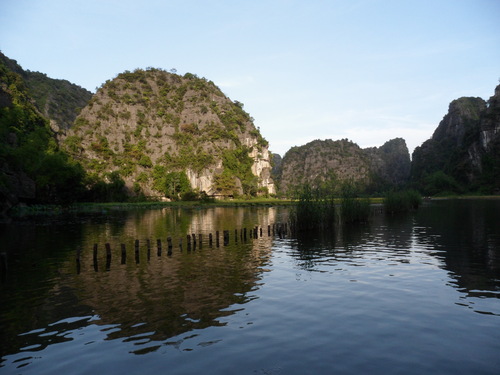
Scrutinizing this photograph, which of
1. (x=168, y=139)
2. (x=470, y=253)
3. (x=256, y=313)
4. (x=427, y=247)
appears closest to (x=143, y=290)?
(x=256, y=313)

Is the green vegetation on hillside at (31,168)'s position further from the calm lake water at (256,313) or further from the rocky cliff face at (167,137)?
the rocky cliff face at (167,137)

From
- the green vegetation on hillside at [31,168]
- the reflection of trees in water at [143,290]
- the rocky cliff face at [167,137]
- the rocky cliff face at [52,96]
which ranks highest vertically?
the rocky cliff face at [52,96]

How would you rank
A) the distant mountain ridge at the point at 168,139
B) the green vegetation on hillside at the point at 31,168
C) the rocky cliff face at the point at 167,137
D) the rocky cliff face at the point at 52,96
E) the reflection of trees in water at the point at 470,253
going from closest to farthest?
the reflection of trees in water at the point at 470,253 → the green vegetation on hillside at the point at 31,168 → the distant mountain ridge at the point at 168,139 → the rocky cliff face at the point at 167,137 → the rocky cliff face at the point at 52,96

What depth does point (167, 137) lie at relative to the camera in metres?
149

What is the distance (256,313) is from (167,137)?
14224 cm

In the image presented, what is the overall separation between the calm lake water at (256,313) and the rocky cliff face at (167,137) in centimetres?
10900

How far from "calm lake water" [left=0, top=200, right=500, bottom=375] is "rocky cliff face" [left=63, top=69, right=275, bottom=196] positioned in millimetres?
108998

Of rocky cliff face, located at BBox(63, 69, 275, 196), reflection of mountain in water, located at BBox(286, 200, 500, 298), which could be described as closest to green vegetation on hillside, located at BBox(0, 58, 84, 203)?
reflection of mountain in water, located at BBox(286, 200, 500, 298)

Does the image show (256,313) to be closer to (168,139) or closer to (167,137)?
(168,139)

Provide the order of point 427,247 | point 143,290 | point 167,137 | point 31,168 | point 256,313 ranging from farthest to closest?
point 167,137, point 31,168, point 427,247, point 143,290, point 256,313

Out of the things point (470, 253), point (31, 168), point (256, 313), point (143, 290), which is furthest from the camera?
point (31, 168)

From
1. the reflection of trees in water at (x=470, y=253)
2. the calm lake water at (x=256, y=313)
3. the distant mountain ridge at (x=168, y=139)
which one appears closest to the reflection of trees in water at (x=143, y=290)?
the calm lake water at (x=256, y=313)

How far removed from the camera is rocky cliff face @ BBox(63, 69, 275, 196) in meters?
134

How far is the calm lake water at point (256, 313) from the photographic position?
886 cm
